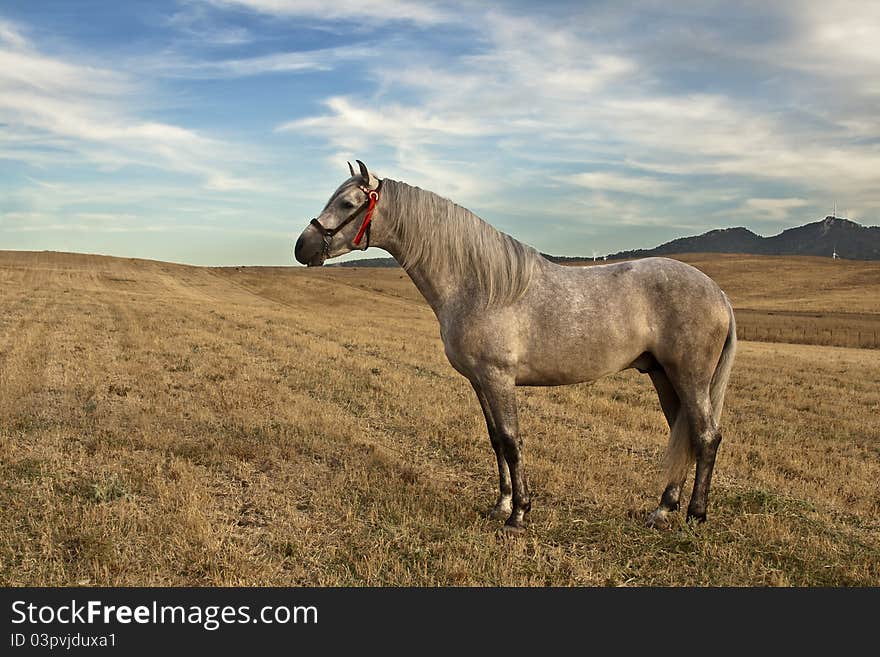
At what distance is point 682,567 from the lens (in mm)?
4926

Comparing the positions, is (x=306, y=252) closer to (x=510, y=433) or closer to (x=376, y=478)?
(x=510, y=433)

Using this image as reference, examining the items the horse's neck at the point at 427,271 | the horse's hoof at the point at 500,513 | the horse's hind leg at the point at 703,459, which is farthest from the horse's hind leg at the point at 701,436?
the horse's neck at the point at 427,271

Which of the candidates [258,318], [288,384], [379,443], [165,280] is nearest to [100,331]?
[258,318]

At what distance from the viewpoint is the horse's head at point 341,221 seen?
5.44 m

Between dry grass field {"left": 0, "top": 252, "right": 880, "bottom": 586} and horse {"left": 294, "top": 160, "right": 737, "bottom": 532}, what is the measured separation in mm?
746

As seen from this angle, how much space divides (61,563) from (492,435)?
3.71 m

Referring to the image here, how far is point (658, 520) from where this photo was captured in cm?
573

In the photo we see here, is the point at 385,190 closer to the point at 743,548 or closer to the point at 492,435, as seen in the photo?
the point at 492,435

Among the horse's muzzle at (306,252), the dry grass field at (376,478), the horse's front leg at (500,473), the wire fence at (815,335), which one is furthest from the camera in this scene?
the wire fence at (815,335)

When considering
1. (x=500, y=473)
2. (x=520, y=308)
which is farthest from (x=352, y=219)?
(x=500, y=473)

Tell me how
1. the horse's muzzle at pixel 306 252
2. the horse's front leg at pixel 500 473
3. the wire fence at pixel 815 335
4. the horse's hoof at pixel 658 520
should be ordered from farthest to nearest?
the wire fence at pixel 815 335 < the horse's front leg at pixel 500 473 < the horse's hoof at pixel 658 520 < the horse's muzzle at pixel 306 252

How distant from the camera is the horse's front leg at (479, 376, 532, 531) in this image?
5516 mm

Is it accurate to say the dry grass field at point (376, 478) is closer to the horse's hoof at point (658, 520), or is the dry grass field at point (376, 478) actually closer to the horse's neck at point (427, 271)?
A: the horse's hoof at point (658, 520)

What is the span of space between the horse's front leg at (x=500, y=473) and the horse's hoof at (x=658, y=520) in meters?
1.32
